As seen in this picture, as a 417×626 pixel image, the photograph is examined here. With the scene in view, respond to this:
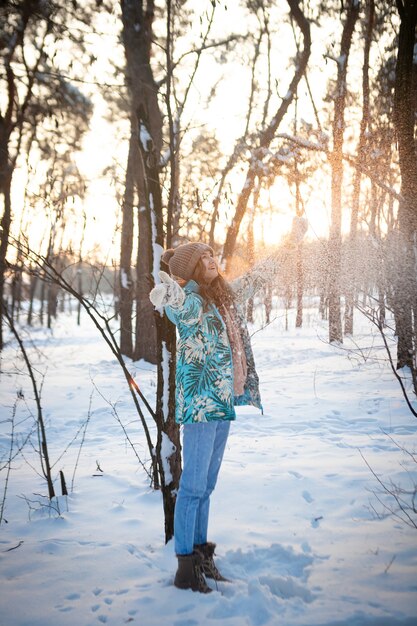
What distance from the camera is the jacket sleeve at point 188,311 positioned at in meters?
1.72

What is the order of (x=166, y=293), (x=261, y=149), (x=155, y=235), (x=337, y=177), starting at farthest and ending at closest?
(x=337, y=177)
(x=261, y=149)
(x=155, y=235)
(x=166, y=293)

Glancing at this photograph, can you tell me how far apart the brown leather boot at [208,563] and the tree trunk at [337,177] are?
6.57 m

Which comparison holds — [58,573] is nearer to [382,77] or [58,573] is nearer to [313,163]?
[313,163]

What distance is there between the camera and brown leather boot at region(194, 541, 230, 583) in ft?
6.16

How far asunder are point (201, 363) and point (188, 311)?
0.96 feet

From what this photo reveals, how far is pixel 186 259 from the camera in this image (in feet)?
6.26

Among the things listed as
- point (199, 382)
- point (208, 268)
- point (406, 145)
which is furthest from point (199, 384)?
point (406, 145)

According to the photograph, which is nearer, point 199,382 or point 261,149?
point 199,382

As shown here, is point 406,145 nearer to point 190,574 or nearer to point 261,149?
point 261,149

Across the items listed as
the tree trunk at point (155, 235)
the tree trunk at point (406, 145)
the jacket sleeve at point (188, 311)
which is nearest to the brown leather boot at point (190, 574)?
the tree trunk at point (155, 235)

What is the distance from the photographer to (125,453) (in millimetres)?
4055

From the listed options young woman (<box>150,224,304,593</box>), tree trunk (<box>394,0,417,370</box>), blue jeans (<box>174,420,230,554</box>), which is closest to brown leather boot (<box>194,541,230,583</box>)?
young woman (<box>150,224,304,593</box>)

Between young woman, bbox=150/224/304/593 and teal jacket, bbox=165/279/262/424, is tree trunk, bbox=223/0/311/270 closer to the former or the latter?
young woman, bbox=150/224/304/593

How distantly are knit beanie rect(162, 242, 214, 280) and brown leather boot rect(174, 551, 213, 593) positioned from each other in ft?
4.61
